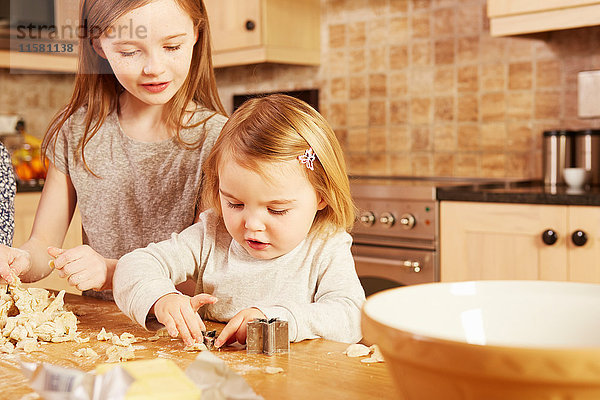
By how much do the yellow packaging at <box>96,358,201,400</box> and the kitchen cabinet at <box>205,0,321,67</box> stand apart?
2.63 metres

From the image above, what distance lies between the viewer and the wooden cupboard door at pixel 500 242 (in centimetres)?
219

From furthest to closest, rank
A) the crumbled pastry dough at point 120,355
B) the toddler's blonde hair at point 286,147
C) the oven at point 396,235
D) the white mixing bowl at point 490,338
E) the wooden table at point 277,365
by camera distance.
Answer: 1. the oven at point 396,235
2. the toddler's blonde hair at point 286,147
3. the crumbled pastry dough at point 120,355
4. the wooden table at point 277,365
5. the white mixing bowl at point 490,338

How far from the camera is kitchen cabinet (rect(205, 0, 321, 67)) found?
10.3 ft

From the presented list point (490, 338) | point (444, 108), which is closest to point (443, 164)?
point (444, 108)

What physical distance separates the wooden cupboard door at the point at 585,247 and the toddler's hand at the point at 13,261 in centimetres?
156

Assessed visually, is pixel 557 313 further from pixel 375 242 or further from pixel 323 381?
pixel 375 242

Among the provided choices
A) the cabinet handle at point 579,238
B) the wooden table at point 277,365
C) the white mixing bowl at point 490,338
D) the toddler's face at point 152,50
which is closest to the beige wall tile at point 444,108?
the cabinet handle at point 579,238

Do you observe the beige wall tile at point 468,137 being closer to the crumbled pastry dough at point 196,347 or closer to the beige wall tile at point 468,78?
the beige wall tile at point 468,78

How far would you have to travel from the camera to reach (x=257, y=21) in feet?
10.3

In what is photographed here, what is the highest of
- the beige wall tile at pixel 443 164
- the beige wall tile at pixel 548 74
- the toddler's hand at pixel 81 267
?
the beige wall tile at pixel 548 74

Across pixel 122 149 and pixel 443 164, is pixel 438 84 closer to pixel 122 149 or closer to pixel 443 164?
pixel 443 164

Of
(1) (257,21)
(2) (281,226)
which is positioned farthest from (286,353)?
(1) (257,21)

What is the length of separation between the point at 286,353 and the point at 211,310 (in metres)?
0.30

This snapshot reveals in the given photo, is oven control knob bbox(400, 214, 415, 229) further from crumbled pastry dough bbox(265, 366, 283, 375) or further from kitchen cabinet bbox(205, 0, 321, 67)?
crumbled pastry dough bbox(265, 366, 283, 375)
